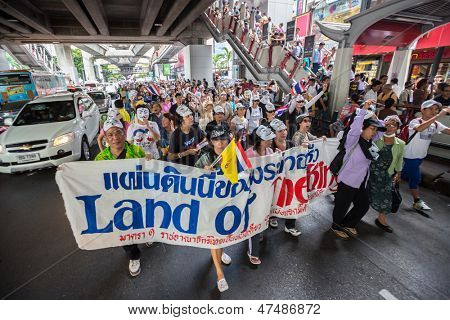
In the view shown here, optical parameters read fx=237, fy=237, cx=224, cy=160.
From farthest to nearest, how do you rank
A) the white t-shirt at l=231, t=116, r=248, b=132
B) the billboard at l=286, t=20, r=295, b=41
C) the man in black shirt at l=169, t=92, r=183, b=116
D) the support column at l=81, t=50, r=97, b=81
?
the support column at l=81, t=50, r=97, b=81 → the billboard at l=286, t=20, r=295, b=41 → the man in black shirt at l=169, t=92, r=183, b=116 → the white t-shirt at l=231, t=116, r=248, b=132

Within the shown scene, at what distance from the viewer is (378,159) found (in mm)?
3906

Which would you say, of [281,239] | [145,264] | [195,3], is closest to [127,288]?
[145,264]

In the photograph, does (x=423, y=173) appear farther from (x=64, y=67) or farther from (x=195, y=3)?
(x=64, y=67)

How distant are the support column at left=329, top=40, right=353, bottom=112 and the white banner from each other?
7.73 m

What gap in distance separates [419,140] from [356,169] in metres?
2.03

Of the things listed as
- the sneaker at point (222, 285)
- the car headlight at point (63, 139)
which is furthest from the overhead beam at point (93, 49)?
the sneaker at point (222, 285)

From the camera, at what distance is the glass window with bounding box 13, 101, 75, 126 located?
7.18 m

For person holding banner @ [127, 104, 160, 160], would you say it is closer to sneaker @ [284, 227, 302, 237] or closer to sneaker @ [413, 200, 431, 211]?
sneaker @ [284, 227, 302, 237]

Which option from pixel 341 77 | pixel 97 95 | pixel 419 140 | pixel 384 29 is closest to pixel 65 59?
pixel 97 95

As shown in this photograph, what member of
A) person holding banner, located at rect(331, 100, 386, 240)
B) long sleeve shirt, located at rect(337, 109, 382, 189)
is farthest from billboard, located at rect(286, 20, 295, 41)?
long sleeve shirt, located at rect(337, 109, 382, 189)

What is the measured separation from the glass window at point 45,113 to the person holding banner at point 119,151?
537 cm

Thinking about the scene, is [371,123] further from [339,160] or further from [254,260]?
[254,260]
